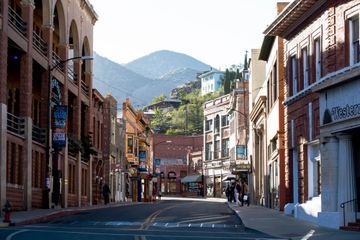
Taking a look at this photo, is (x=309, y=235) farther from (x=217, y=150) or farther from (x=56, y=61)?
(x=217, y=150)

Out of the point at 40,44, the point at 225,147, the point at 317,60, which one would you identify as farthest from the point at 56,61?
the point at 225,147

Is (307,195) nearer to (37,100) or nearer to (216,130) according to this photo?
(37,100)

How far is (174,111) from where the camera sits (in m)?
194

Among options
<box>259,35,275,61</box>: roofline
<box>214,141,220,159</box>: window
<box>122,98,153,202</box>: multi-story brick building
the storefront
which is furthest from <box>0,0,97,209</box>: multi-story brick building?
<box>214,141,220,159</box>: window

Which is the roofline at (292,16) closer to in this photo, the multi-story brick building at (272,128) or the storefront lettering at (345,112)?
the multi-story brick building at (272,128)

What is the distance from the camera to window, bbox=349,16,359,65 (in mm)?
27294

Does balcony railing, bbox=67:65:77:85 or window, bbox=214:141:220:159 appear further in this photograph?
window, bbox=214:141:220:159

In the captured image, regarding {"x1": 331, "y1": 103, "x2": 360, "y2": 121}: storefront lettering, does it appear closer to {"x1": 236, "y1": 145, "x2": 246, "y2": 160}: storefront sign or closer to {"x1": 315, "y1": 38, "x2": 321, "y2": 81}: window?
{"x1": 315, "y1": 38, "x2": 321, "y2": 81}: window

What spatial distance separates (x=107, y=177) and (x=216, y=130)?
48.3 meters

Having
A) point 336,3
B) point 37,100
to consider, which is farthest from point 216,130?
point 336,3

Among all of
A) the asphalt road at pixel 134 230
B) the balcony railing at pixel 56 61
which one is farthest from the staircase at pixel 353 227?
the balcony railing at pixel 56 61

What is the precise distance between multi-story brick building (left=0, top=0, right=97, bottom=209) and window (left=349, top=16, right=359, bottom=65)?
1641cm

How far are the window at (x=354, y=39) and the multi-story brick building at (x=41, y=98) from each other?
1641cm

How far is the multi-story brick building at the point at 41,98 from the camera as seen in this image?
38.1 meters
